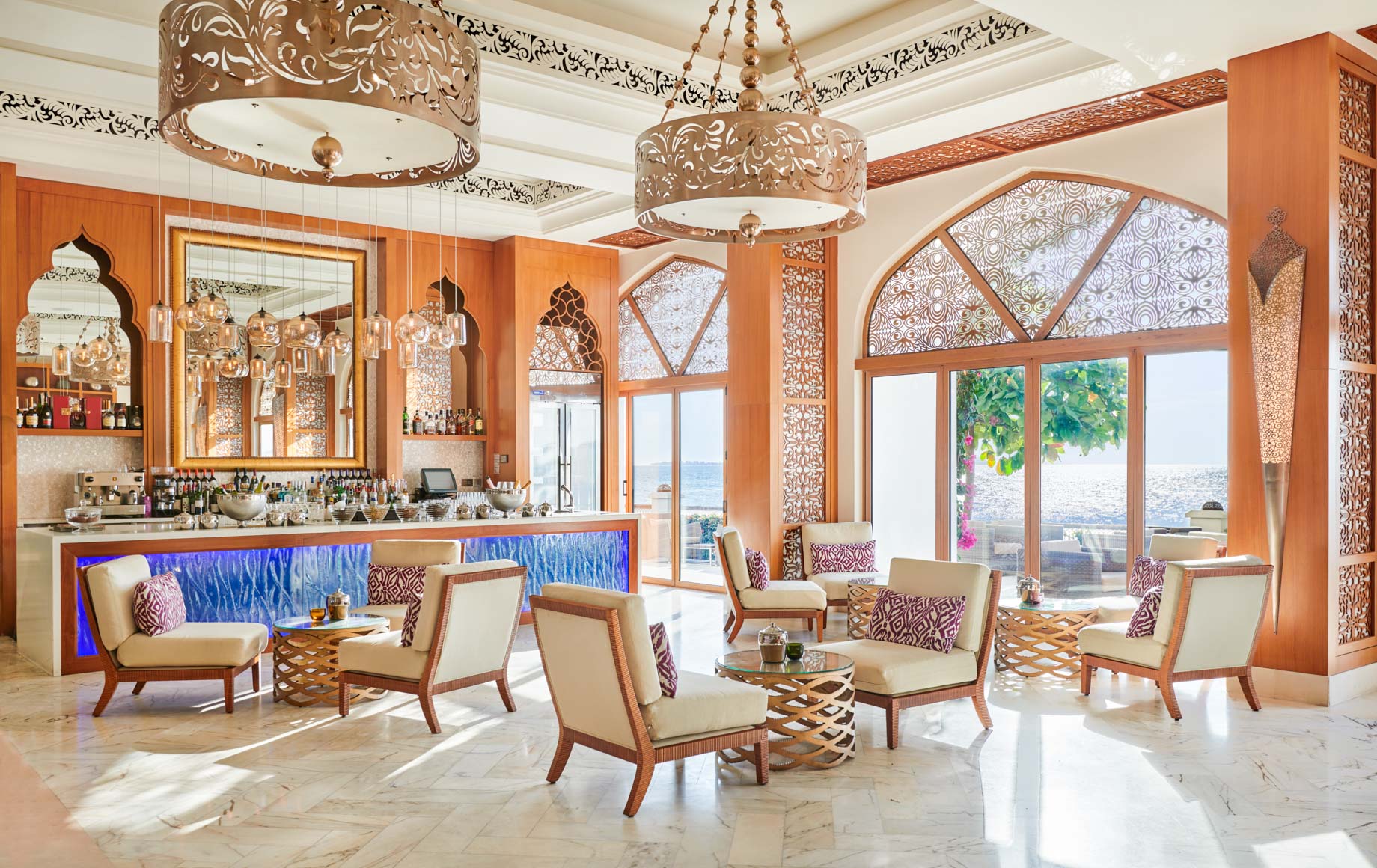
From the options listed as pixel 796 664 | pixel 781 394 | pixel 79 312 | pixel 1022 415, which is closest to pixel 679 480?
pixel 781 394

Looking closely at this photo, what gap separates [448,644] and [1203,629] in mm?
4082

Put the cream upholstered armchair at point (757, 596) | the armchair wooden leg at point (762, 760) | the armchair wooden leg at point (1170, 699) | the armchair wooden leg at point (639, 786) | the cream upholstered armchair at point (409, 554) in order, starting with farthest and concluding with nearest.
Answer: the cream upholstered armchair at point (757, 596) < the cream upholstered armchair at point (409, 554) < the armchair wooden leg at point (1170, 699) < the armchair wooden leg at point (762, 760) < the armchair wooden leg at point (639, 786)

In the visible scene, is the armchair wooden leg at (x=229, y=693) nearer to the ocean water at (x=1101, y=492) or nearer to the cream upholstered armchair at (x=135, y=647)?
the cream upholstered armchair at (x=135, y=647)

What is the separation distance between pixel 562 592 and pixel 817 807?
1369 millimetres

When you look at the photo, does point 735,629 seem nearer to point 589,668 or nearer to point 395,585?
point 395,585

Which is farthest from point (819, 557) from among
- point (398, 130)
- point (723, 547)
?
point (398, 130)

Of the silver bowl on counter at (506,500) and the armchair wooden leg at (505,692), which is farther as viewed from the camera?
the silver bowl on counter at (506,500)

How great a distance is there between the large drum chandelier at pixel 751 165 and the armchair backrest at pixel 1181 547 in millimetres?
4087

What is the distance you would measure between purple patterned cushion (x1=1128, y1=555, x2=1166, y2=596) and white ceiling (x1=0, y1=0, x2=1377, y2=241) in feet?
10.0

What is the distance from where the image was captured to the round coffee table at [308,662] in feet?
19.4

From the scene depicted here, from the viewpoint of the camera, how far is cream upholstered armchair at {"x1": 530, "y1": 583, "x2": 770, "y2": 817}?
4.17 metres

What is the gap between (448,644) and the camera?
5.52 m

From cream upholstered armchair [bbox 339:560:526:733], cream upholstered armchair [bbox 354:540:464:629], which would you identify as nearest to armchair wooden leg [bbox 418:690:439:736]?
cream upholstered armchair [bbox 339:560:526:733]

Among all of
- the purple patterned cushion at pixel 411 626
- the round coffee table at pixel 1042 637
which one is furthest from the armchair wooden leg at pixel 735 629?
the purple patterned cushion at pixel 411 626
